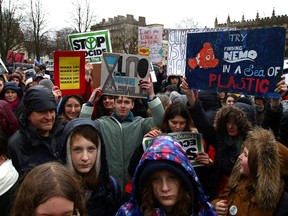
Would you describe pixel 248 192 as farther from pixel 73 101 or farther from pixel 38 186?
pixel 73 101

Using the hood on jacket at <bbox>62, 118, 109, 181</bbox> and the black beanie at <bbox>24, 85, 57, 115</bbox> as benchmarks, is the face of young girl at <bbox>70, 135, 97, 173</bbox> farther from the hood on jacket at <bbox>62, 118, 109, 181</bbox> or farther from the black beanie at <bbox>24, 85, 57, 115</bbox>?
the black beanie at <bbox>24, 85, 57, 115</bbox>

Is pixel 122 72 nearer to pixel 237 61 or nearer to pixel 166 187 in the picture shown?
pixel 237 61

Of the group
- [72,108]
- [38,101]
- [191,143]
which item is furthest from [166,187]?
[72,108]

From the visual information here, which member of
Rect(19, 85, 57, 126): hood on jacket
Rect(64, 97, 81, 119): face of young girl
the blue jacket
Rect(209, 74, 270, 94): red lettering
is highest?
Rect(209, 74, 270, 94): red lettering

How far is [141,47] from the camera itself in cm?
1231

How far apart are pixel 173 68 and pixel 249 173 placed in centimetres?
495

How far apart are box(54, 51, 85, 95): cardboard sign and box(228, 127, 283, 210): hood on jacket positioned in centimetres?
265

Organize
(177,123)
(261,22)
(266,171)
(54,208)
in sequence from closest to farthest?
(54,208), (266,171), (177,123), (261,22)

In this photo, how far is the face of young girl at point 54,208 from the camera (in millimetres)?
1582

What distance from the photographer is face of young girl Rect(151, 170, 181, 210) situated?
A: 6.56 feet

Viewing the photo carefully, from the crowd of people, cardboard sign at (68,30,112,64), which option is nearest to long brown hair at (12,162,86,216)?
the crowd of people

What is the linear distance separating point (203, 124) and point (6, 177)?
6.38ft

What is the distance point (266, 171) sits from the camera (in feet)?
7.67

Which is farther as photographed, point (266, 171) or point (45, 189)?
point (266, 171)
